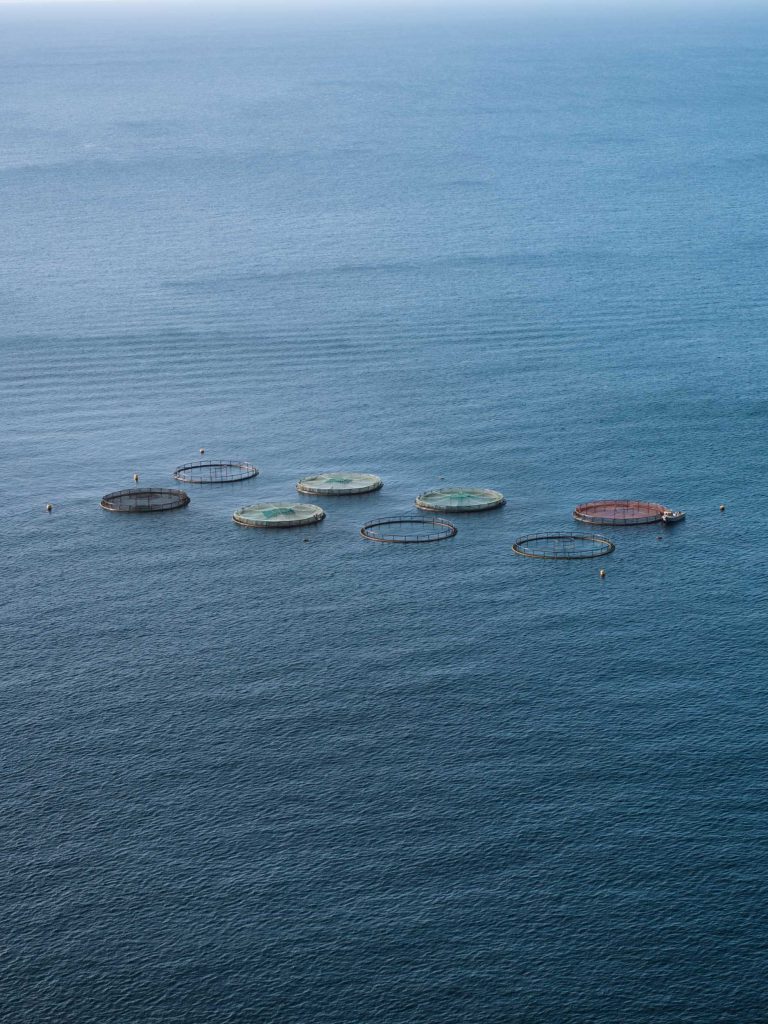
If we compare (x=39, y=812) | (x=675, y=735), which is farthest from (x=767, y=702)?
(x=39, y=812)

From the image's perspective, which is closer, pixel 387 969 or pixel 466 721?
pixel 387 969

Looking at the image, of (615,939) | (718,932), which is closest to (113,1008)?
(615,939)

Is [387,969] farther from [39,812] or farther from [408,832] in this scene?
[39,812]

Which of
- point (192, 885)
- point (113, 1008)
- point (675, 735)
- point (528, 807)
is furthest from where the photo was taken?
point (675, 735)

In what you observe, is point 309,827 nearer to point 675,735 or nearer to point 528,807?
point 528,807

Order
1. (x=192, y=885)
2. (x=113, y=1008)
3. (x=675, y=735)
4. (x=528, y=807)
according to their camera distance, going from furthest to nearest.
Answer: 1. (x=675, y=735)
2. (x=528, y=807)
3. (x=192, y=885)
4. (x=113, y=1008)

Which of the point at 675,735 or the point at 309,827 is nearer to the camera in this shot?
the point at 309,827

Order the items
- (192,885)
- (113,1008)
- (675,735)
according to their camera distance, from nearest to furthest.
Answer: (113,1008), (192,885), (675,735)

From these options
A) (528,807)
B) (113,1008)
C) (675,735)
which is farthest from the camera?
(675,735)
